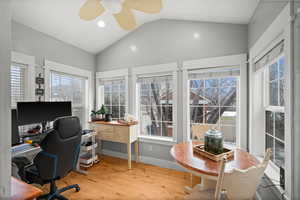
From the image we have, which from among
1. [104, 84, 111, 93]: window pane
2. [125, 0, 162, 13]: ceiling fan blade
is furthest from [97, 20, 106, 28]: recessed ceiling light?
[104, 84, 111, 93]: window pane

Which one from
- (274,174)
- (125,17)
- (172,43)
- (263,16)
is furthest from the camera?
(172,43)

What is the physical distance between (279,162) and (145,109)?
7.28ft

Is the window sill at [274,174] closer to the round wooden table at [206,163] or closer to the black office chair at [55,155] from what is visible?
the round wooden table at [206,163]

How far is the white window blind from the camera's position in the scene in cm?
223

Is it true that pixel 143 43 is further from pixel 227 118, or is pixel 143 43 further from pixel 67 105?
pixel 227 118

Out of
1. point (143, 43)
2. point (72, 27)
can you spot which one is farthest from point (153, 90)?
point (72, 27)

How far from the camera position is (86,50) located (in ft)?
11.0

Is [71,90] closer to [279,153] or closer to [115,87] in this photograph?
[115,87]

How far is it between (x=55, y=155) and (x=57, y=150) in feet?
0.18

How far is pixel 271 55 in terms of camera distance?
1.44m

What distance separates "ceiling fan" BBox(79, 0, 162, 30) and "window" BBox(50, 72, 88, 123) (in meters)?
1.59

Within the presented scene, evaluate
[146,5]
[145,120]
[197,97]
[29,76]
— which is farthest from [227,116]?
[29,76]

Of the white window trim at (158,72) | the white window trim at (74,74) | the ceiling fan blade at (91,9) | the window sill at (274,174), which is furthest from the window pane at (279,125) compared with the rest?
the white window trim at (74,74)

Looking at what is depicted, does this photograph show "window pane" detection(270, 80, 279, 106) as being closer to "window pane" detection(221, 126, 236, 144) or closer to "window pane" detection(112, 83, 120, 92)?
"window pane" detection(221, 126, 236, 144)
